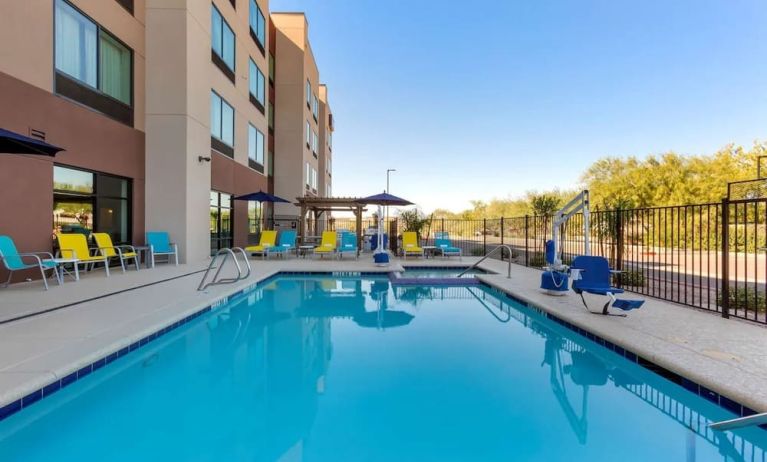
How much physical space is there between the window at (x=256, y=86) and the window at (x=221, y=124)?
9.18ft

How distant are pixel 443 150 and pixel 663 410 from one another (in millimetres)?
26659

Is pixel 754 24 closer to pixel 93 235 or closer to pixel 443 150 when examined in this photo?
pixel 443 150

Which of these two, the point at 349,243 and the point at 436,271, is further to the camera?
the point at 349,243

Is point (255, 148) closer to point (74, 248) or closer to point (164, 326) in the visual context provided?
point (74, 248)

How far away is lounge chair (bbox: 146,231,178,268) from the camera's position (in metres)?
8.88

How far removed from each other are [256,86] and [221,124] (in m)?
4.54

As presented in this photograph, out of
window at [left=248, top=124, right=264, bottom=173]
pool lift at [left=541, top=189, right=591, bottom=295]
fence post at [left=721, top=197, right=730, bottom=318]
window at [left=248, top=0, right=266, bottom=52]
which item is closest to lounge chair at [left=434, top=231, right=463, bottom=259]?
pool lift at [left=541, top=189, right=591, bottom=295]

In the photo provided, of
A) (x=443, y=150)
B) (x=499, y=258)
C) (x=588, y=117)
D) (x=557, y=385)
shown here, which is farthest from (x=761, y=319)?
(x=443, y=150)

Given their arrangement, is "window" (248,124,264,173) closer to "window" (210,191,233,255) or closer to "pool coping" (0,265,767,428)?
"window" (210,191,233,255)

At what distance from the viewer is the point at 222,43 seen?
11766mm

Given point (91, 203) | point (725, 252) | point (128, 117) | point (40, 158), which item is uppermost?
point (128, 117)

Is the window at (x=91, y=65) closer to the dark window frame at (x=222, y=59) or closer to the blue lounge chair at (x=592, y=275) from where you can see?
the dark window frame at (x=222, y=59)

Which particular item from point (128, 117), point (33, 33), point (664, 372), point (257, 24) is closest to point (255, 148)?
point (257, 24)

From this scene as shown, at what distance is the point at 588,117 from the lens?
22438mm
